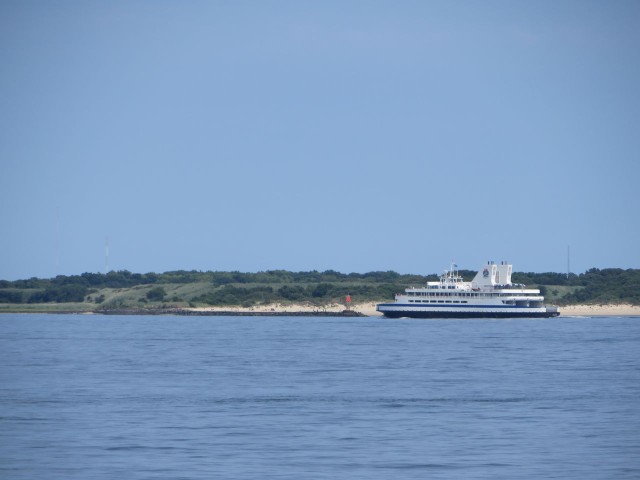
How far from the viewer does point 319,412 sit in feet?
125

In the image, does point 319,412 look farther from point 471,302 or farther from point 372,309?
point 372,309

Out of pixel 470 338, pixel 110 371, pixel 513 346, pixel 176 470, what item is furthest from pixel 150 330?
pixel 176 470

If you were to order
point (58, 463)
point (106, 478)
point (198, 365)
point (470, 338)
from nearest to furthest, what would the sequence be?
point (106, 478), point (58, 463), point (198, 365), point (470, 338)

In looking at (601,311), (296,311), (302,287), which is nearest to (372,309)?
(296,311)

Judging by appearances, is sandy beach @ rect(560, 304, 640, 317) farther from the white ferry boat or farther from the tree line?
the white ferry boat

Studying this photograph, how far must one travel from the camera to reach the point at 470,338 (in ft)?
287

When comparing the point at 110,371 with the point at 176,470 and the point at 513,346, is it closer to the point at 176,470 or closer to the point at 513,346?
the point at 176,470

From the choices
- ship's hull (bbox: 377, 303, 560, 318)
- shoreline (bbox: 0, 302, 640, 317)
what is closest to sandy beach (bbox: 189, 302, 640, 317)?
shoreline (bbox: 0, 302, 640, 317)

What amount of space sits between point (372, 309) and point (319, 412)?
115934mm

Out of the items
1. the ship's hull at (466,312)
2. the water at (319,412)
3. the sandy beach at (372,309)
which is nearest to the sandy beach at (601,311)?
the sandy beach at (372,309)

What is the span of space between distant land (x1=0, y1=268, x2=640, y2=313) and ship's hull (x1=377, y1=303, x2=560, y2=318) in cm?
2920

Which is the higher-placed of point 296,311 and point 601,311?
point 296,311

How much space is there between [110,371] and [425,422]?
23604 mm

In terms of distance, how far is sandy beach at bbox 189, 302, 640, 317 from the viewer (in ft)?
488
